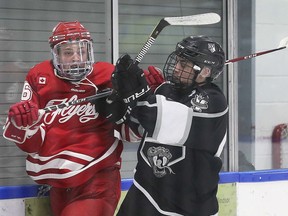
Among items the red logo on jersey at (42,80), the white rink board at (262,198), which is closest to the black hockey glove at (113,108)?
the red logo on jersey at (42,80)

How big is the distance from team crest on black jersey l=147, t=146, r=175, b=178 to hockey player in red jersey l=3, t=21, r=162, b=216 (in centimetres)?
24

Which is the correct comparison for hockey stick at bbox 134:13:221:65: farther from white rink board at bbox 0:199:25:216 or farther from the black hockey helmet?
white rink board at bbox 0:199:25:216

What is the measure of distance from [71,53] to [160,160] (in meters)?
0.60

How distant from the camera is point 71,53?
2.84 meters

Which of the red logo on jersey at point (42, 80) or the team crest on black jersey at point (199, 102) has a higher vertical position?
the red logo on jersey at point (42, 80)

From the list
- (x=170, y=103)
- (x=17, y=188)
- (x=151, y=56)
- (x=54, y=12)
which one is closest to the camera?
(x=170, y=103)

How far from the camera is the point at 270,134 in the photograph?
4.39 meters

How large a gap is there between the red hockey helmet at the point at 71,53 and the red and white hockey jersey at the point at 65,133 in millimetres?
81

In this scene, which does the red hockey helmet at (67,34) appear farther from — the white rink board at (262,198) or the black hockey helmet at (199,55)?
the white rink board at (262,198)

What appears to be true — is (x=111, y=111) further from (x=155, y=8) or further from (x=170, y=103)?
(x=155, y=8)

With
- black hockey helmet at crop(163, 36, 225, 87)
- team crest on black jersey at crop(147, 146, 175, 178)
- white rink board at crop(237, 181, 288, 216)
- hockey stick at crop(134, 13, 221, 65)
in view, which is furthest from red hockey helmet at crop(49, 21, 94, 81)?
white rink board at crop(237, 181, 288, 216)

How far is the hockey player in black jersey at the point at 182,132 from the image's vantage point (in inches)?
102

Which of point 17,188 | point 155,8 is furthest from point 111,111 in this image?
point 155,8

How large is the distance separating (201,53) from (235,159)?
1.56 meters
